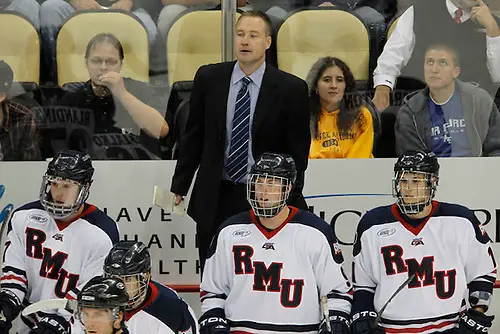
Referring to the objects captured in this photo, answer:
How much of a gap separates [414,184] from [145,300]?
1.14 m

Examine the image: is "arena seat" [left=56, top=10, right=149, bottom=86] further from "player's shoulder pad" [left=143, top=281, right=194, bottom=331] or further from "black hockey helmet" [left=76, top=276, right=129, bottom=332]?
"black hockey helmet" [left=76, top=276, right=129, bottom=332]

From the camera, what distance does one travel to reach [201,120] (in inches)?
170

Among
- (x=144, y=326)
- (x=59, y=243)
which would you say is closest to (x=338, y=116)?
(x=59, y=243)

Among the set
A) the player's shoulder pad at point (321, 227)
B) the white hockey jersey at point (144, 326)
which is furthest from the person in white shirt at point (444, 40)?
the white hockey jersey at point (144, 326)

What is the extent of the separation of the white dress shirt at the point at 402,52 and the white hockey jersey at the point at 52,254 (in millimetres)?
1504

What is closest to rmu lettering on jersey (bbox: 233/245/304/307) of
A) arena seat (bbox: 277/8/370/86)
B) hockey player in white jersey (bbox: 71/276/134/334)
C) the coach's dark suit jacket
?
the coach's dark suit jacket

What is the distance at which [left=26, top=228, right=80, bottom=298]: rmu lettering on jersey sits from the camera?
13.2 feet

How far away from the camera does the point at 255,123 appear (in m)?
4.22

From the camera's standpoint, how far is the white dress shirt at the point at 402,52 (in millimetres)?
4742

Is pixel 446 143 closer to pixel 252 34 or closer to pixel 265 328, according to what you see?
pixel 252 34

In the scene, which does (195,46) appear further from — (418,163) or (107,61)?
(418,163)

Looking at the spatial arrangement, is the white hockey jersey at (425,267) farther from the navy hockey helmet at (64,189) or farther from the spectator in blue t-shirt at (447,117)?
the navy hockey helmet at (64,189)

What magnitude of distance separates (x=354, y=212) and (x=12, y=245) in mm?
1620

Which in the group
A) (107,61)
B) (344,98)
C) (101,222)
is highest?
(107,61)
